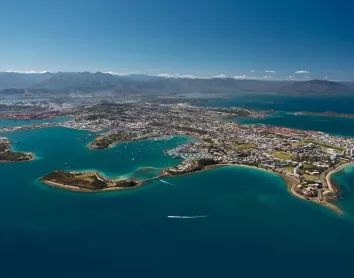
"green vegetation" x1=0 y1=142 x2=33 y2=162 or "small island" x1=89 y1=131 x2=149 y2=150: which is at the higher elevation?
"small island" x1=89 y1=131 x2=149 y2=150

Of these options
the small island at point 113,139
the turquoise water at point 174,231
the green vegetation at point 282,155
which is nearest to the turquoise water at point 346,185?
the turquoise water at point 174,231

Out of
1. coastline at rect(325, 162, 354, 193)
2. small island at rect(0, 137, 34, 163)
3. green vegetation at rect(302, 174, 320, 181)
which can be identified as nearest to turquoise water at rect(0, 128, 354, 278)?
green vegetation at rect(302, 174, 320, 181)

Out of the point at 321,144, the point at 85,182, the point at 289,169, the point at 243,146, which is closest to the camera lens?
the point at 85,182

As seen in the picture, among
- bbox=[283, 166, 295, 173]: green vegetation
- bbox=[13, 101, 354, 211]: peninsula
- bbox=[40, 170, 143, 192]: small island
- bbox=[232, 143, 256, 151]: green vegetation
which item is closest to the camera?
bbox=[40, 170, 143, 192]: small island

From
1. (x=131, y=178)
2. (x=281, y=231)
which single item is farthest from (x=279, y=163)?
(x=131, y=178)

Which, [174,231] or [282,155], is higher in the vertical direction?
[282,155]

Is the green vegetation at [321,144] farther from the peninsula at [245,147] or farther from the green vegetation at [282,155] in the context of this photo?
the green vegetation at [282,155]

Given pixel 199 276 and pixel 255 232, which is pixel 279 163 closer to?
pixel 255 232

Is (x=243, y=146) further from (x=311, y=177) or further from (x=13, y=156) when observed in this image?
(x=13, y=156)

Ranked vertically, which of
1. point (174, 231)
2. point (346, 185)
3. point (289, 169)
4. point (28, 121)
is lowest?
point (174, 231)

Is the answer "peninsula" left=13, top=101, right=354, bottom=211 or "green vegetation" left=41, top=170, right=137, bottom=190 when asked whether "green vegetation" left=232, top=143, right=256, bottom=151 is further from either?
"green vegetation" left=41, top=170, right=137, bottom=190

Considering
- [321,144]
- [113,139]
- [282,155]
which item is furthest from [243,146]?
[113,139]
